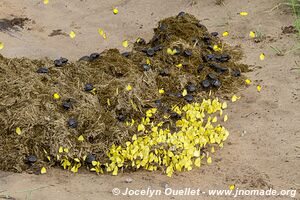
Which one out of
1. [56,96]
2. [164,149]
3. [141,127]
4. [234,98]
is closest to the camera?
[164,149]

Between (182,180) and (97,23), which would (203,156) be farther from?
(97,23)

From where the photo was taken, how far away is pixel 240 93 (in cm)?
553

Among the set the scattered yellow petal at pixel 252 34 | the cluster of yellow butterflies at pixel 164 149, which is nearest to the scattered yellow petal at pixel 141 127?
the cluster of yellow butterflies at pixel 164 149

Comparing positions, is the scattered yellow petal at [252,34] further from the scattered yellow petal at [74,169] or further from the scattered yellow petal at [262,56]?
the scattered yellow petal at [74,169]

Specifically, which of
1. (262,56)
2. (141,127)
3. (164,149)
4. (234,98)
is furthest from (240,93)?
(164,149)

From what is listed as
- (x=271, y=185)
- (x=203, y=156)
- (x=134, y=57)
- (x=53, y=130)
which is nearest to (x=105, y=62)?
(x=134, y=57)

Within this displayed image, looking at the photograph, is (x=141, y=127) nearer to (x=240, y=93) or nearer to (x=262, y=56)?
(x=240, y=93)

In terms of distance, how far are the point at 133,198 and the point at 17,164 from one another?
2.99ft

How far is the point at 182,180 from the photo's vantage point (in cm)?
435

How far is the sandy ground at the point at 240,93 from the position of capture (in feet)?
14.1

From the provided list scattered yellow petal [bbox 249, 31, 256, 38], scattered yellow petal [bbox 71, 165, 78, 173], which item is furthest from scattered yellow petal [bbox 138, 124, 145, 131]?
scattered yellow petal [bbox 249, 31, 256, 38]

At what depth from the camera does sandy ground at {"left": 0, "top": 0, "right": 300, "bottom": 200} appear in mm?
4312

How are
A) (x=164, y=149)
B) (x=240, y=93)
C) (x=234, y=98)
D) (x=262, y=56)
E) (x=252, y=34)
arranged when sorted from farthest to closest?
(x=252, y=34) < (x=262, y=56) < (x=240, y=93) < (x=234, y=98) < (x=164, y=149)

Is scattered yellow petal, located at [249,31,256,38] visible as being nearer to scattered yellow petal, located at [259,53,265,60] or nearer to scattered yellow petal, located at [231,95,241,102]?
scattered yellow petal, located at [259,53,265,60]
